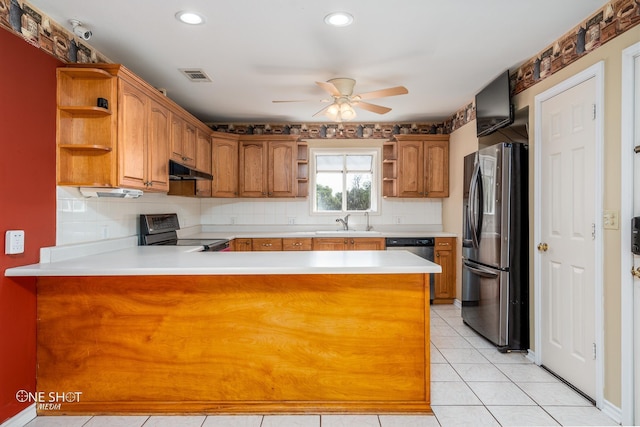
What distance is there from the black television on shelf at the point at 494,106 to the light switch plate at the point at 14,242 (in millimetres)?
3771

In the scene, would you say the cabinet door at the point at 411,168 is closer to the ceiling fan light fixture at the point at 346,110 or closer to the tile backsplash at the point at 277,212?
the tile backsplash at the point at 277,212

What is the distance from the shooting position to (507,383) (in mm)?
2623

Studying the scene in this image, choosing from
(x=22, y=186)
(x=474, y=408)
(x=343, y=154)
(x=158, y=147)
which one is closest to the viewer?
(x=22, y=186)

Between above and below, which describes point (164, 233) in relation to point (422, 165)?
below

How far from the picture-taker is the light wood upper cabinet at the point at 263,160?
16.6 ft

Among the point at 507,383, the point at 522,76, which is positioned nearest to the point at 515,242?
the point at 507,383

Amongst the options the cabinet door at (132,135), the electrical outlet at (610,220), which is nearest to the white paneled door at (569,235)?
the electrical outlet at (610,220)

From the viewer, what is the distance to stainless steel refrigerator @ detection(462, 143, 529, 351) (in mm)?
3061

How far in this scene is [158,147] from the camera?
322 centimetres

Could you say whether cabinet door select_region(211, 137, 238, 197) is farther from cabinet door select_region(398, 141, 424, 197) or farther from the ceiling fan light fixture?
cabinet door select_region(398, 141, 424, 197)

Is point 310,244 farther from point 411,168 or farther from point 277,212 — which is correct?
point 411,168

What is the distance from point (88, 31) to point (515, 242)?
→ 141 inches

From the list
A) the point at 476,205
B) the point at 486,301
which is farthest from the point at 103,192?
the point at 486,301

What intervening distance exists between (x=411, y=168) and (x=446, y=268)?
1.42 meters
